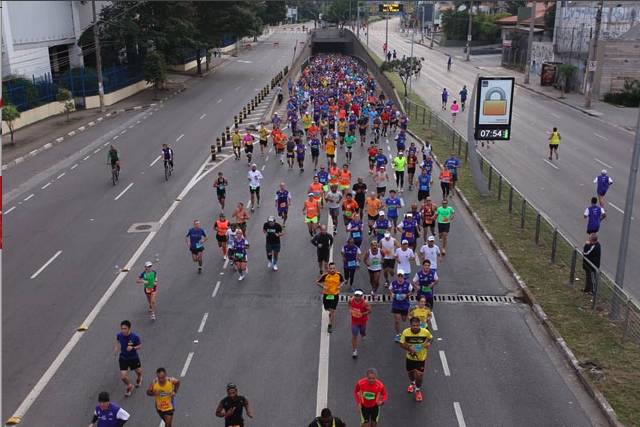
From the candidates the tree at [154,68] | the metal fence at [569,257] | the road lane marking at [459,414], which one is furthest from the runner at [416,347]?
the tree at [154,68]

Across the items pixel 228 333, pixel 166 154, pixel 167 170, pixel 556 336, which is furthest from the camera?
pixel 167 170

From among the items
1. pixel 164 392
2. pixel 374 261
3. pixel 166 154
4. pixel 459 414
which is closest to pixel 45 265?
pixel 374 261

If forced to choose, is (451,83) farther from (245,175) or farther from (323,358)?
(323,358)

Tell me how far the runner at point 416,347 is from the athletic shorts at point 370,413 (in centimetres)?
146

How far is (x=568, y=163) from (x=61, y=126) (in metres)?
28.8

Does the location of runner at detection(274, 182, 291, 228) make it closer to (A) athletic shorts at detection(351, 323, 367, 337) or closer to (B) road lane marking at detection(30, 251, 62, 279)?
(B) road lane marking at detection(30, 251, 62, 279)

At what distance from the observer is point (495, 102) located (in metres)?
23.4

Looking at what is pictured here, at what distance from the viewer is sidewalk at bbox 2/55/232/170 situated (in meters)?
32.3

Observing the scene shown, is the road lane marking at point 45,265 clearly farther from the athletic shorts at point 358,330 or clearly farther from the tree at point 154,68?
the tree at point 154,68

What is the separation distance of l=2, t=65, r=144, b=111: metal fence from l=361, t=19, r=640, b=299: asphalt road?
22605 millimetres

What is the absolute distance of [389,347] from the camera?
12.6 m

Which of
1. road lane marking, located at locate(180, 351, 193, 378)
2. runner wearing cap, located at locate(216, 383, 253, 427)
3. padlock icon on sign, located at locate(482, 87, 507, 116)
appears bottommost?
road lane marking, located at locate(180, 351, 193, 378)

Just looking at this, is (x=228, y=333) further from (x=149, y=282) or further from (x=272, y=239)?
(x=272, y=239)

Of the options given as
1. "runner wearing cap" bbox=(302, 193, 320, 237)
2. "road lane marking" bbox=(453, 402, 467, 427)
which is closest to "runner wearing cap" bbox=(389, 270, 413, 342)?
"road lane marking" bbox=(453, 402, 467, 427)
